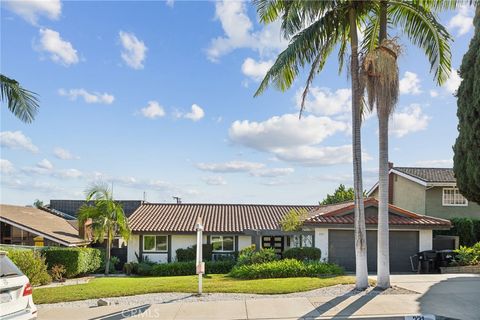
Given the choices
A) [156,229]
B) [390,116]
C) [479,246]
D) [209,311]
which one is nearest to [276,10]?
[390,116]

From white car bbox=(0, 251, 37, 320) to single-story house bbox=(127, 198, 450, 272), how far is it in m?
13.4

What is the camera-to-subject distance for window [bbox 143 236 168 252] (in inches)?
1017

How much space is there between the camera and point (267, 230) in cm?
2041

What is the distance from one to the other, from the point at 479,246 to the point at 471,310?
1145 cm

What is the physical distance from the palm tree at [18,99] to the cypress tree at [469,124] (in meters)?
11.8

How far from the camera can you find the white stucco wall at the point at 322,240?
63.5 feet

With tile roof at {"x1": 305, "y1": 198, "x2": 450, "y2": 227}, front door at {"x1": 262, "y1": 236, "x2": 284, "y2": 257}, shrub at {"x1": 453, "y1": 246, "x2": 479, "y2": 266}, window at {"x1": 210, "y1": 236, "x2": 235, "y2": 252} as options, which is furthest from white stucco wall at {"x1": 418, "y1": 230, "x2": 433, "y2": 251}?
window at {"x1": 210, "y1": 236, "x2": 235, "y2": 252}

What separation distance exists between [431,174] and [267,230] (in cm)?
1219

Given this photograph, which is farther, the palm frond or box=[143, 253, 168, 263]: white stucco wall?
box=[143, 253, 168, 263]: white stucco wall

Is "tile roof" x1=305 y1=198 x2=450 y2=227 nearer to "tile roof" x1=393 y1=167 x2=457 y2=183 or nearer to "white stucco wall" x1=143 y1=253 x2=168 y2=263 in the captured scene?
"tile roof" x1=393 y1=167 x2=457 y2=183

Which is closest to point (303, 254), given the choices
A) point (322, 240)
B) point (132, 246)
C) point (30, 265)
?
point (322, 240)

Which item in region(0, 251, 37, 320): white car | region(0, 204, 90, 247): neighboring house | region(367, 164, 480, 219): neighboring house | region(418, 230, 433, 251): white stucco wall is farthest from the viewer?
region(367, 164, 480, 219): neighboring house

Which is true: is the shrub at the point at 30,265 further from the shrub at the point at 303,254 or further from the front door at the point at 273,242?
the front door at the point at 273,242

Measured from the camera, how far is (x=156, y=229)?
25500 mm
